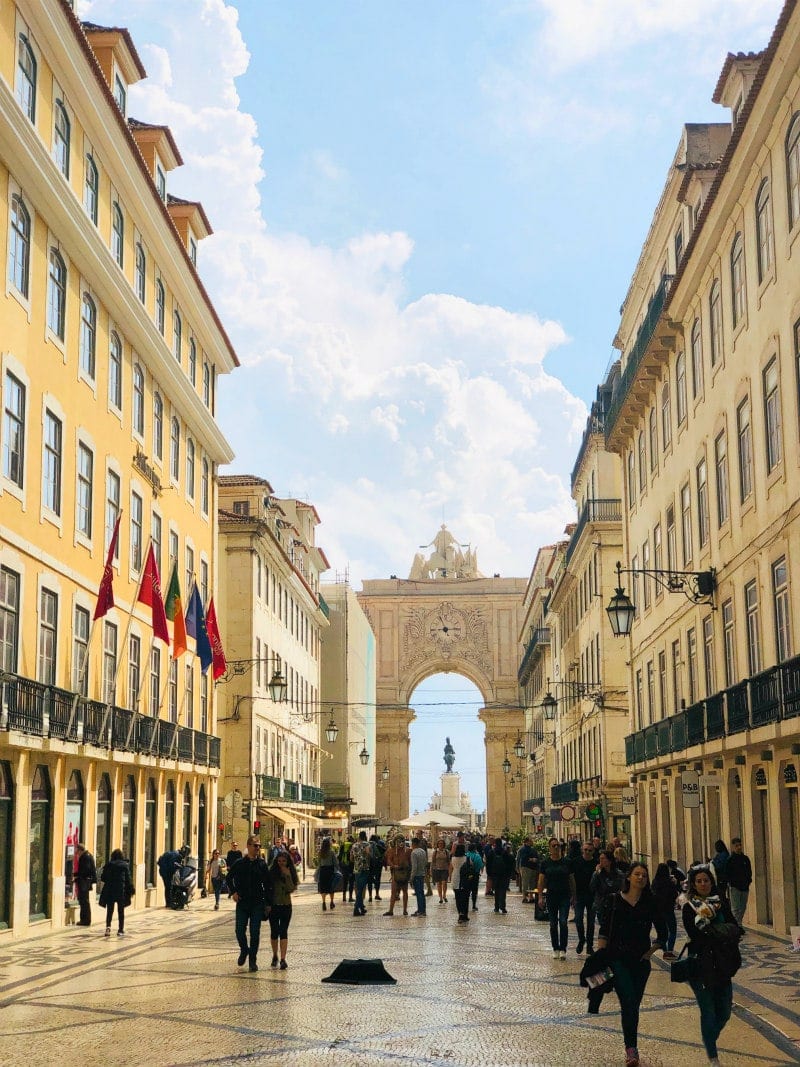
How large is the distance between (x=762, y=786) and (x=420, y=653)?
80770 mm

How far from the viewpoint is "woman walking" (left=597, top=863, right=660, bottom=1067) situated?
10578mm

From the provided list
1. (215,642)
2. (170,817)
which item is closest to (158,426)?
(215,642)

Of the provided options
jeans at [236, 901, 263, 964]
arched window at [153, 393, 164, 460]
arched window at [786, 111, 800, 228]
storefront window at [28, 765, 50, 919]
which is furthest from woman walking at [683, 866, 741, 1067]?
arched window at [153, 393, 164, 460]

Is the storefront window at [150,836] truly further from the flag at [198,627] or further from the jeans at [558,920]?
the jeans at [558,920]

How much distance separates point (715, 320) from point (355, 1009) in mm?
17564

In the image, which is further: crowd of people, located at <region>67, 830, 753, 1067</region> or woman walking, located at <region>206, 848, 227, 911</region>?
woman walking, located at <region>206, 848, 227, 911</region>

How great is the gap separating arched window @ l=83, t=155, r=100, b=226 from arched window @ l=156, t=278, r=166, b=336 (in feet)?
19.5

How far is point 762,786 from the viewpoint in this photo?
24.4 m

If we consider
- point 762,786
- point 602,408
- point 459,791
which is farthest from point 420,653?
point 762,786

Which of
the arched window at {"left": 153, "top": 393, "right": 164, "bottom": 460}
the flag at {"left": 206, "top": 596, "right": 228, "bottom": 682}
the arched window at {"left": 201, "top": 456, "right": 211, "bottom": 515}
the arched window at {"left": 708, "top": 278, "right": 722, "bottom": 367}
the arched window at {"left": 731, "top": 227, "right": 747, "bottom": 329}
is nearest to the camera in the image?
the arched window at {"left": 731, "top": 227, "right": 747, "bottom": 329}

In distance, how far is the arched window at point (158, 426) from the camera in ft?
113

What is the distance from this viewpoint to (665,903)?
11.3 m

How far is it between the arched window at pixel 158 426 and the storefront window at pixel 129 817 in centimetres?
799

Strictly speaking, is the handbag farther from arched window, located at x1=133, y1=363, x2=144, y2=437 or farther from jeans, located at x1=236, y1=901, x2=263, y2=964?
arched window, located at x1=133, y1=363, x2=144, y2=437
